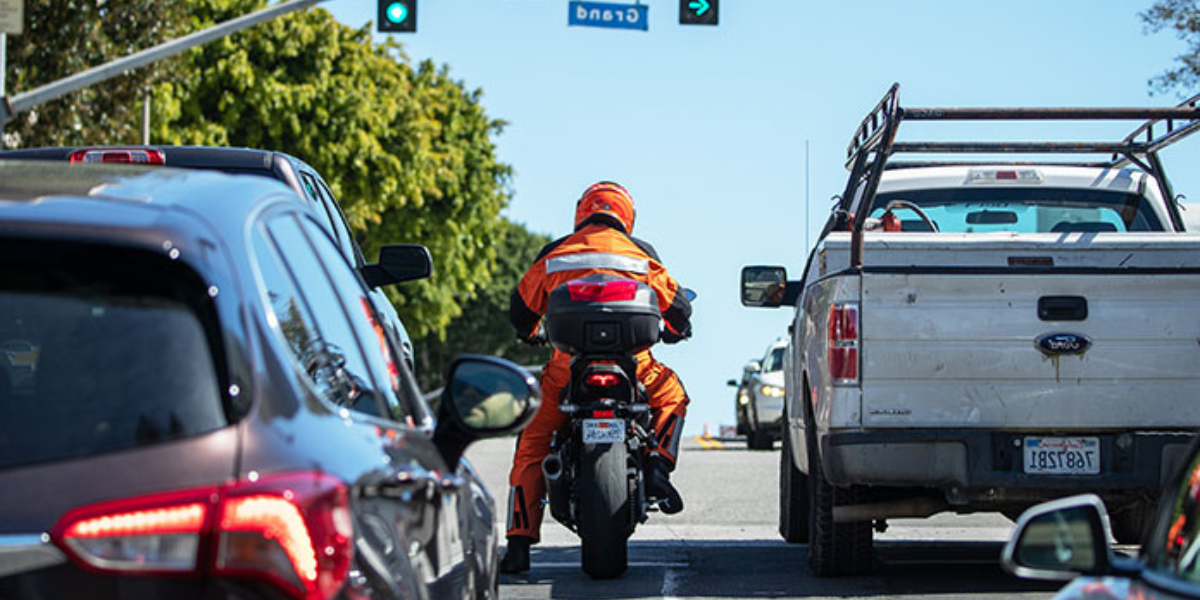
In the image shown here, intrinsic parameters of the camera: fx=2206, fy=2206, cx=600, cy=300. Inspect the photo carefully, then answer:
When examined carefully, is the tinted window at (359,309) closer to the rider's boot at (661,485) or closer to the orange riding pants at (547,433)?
the orange riding pants at (547,433)

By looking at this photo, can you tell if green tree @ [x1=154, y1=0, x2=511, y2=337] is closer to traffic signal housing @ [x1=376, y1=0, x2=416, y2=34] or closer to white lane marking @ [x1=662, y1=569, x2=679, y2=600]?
traffic signal housing @ [x1=376, y1=0, x2=416, y2=34]

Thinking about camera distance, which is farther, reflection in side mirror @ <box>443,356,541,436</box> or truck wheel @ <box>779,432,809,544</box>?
truck wheel @ <box>779,432,809,544</box>

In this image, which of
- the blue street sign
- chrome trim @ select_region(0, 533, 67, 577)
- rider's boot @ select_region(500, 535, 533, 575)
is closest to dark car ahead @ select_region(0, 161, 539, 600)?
chrome trim @ select_region(0, 533, 67, 577)

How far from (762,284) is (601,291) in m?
2.18

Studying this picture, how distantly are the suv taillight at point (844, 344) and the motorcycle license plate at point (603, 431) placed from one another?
0.96 m

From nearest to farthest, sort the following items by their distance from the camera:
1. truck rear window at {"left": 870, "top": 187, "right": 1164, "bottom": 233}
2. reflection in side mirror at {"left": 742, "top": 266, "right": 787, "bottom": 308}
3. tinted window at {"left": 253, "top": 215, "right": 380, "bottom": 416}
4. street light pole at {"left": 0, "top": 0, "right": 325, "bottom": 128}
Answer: tinted window at {"left": 253, "top": 215, "right": 380, "bottom": 416} → truck rear window at {"left": 870, "top": 187, "right": 1164, "bottom": 233} → reflection in side mirror at {"left": 742, "top": 266, "right": 787, "bottom": 308} → street light pole at {"left": 0, "top": 0, "right": 325, "bottom": 128}

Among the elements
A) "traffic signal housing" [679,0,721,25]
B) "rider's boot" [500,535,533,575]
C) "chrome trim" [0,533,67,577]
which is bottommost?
"rider's boot" [500,535,533,575]

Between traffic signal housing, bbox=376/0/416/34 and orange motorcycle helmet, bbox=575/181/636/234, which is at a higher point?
traffic signal housing, bbox=376/0/416/34

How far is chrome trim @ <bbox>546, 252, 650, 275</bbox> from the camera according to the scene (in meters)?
9.90

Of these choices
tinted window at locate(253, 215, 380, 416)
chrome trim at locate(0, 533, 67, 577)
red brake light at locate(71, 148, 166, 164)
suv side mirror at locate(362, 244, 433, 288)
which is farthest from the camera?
suv side mirror at locate(362, 244, 433, 288)

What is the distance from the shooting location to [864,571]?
33.4 ft

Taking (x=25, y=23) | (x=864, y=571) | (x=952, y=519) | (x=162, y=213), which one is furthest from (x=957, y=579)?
(x=25, y=23)

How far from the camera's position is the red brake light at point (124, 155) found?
9.97 meters

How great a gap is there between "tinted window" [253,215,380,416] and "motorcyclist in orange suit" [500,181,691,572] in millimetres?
5493
